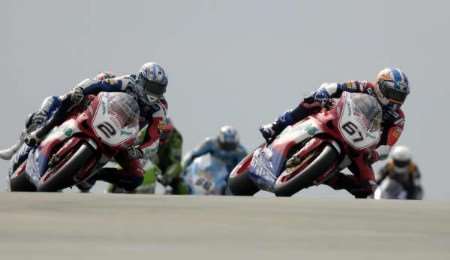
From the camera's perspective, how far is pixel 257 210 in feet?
30.8

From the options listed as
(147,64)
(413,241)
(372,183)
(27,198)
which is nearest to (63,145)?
(147,64)

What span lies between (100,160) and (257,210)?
647 centimetres

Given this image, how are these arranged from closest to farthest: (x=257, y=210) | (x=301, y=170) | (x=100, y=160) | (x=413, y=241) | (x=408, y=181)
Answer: (x=413, y=241) → (x=257, y=210) → (x=301, y=170) → (x=100, y=160) → (x=408, y=181)

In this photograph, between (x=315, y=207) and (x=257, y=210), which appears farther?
(x=315, y=207)

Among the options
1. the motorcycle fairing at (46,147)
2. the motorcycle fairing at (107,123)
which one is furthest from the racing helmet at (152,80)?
the motorcycle fairing at (46,147)

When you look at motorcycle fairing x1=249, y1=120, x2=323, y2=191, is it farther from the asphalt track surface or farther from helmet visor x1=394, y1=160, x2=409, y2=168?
helmet visor x1=394, y1=160, x2=409, y2=168

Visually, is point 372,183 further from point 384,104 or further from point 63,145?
point 63,145

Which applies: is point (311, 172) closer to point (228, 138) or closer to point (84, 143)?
point (84, 143)

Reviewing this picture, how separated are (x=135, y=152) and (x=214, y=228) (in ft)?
26.3

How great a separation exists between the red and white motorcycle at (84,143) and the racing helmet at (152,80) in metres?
0.53

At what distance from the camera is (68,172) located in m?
15.0

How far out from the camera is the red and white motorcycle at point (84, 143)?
15195mm

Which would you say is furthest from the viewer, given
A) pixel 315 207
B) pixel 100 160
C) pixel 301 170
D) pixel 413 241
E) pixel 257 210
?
pixel 100 160

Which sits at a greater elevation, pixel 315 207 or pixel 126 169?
pixel 315 207
